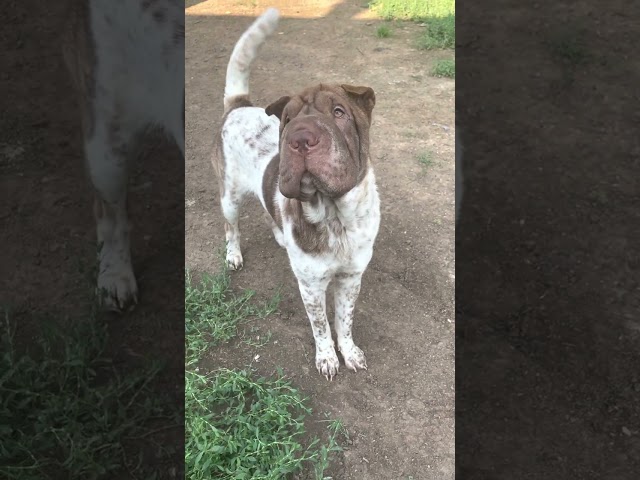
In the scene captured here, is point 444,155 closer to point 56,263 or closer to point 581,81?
point 581,81

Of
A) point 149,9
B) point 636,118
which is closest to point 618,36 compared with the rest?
point 636,118

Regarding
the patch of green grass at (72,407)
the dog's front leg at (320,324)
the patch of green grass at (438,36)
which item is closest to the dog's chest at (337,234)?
the dog's front leg at (320,324)

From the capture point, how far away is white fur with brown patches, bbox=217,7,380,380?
248 centimetres

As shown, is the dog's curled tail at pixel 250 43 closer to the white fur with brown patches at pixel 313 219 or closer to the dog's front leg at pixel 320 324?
the white fur with brown patches at pixel 313 219

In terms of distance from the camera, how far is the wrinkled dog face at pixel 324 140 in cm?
204

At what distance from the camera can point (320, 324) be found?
2.87 metres

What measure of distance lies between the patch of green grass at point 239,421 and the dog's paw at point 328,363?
0.19 m

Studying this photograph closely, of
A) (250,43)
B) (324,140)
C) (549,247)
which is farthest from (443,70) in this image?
(324,140)

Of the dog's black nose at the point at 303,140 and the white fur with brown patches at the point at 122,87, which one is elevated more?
the white fur with brown patches at the point at 122,87

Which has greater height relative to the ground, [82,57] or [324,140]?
[82,57]

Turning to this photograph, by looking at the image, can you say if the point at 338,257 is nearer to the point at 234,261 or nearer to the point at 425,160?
the point at 234,261

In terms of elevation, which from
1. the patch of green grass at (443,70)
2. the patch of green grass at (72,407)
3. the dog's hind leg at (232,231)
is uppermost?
the patch of green grass at (72,407)

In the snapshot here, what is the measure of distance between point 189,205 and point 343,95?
222 centimetres

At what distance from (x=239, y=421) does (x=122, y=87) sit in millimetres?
1616
